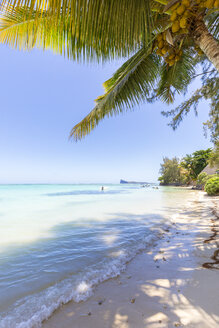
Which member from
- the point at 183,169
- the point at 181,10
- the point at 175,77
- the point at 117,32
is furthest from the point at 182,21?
the point at 183,169

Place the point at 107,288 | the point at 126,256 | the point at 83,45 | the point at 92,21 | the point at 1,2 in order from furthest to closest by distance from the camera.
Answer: the point at 126,256, the point at 83,45, the point at 107,288, the point at 92,21, the point at 1,2

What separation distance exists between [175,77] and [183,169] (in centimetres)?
4435

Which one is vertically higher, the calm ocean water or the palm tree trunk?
the palm tree trunk

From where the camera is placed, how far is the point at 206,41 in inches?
99.4

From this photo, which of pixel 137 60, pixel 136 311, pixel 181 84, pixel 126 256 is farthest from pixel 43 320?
pixel 181 84

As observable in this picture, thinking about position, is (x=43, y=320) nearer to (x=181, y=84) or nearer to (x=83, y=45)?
(x=83, y=45)

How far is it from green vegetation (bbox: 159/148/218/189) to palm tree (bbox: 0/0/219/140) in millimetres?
37916

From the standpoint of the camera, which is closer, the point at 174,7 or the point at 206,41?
the point at 174,7

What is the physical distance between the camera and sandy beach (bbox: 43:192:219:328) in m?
1.57

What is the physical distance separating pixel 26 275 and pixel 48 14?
3.57 metres

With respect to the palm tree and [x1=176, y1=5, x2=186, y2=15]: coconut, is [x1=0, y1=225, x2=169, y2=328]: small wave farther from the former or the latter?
[x1=176, y1=5, x2=186, y2=15]: coconut

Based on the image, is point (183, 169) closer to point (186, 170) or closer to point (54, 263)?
point (186, 170)

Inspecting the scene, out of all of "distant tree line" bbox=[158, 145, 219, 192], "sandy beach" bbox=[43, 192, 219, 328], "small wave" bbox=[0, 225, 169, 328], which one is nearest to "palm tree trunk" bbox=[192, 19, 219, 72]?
"sandy beach" bbox=[43, 192, 219, 328]

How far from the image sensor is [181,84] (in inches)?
203
